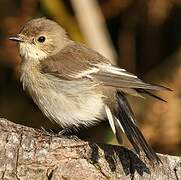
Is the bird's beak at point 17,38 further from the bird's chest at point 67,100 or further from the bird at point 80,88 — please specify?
the bird's chest at point 67,100

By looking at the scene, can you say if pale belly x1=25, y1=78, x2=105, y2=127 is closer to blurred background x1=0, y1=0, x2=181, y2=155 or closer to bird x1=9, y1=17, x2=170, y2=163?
bird x1=9, y1=17, x2=170, y2=163

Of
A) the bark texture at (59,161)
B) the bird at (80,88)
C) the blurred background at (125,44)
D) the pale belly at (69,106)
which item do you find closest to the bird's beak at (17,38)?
the bird at (80,88)

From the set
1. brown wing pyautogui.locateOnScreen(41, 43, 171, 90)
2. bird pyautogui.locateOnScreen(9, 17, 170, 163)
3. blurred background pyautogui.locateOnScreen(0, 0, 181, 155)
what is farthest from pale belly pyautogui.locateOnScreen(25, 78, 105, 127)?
blurred background pyautogui.locateOnScreen(0, 0, 181, 155)

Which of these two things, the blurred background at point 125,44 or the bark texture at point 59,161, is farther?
the blurred background at point 125,44

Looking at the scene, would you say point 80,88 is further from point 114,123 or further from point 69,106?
point 114,123

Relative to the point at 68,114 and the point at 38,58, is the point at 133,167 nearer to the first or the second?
the point at 68,114

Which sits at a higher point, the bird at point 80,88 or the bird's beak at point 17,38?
the bird's beak at point 17,38

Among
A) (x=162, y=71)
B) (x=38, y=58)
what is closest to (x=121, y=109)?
(x=38, y=58)
